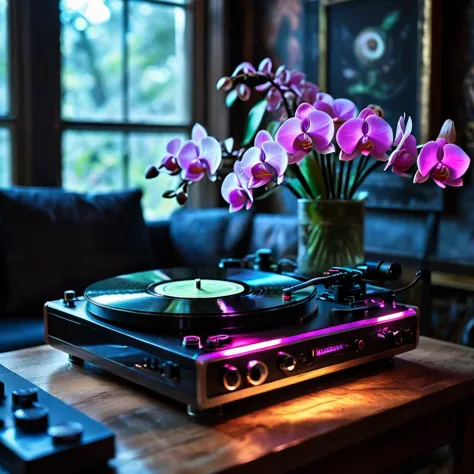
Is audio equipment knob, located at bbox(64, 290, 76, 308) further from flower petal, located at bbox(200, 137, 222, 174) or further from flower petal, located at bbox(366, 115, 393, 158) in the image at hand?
flower petal, located at bbox(366, 115, 393, 158)

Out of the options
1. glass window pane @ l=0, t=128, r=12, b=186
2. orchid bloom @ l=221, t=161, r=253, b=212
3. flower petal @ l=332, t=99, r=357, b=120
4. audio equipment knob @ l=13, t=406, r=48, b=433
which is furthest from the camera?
glass window pane @ l=0, t=128, r=12, b=186

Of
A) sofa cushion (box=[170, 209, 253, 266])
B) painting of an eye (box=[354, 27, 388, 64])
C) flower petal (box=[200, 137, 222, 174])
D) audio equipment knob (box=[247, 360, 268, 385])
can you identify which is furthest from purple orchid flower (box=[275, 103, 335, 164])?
painting of an eye (box=[354, 27, 388, 64])

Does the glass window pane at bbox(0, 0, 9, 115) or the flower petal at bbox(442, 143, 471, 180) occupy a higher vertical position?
the glass window pane at bbox(0, 0, 9, 115)

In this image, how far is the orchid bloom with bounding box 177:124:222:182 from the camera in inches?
59.6

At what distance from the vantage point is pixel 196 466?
0.91 m

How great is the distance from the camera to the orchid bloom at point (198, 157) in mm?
1514

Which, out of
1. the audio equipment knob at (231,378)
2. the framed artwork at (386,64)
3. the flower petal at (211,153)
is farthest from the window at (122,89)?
the audio equipment knob at (231,378)

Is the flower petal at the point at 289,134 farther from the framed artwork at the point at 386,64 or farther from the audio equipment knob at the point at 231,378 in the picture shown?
the framed artwork at the point at 386,64

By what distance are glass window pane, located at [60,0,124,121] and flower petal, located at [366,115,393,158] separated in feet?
6.02

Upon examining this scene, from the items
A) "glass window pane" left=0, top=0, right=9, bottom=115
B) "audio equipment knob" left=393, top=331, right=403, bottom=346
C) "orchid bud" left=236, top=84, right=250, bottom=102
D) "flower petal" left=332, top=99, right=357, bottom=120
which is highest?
"glass window pane" left=0, top=0, right=9, bottom=115

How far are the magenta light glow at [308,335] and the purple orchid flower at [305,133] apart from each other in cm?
33

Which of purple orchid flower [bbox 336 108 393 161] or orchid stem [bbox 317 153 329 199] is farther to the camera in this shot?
orchid stem [bbox 317 153 329 199]

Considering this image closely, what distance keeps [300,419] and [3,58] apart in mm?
2158

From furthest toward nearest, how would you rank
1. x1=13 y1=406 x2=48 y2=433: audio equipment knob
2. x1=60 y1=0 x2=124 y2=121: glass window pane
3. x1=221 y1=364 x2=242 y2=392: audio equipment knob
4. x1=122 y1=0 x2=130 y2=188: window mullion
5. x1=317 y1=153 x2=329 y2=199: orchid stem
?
x1=122 y1=0 x2=130 y2=188: window mullion
x1=60 y1=0 x2=124 y2=121: glass window pane
x1=317 y1=153 x2=329 y2=199: orchid stem
x1=221 y1=364 x2=242 y2=392: audio equipment knob
x1=13 y1=406 x2=48 y2=433: audio equipment knob
